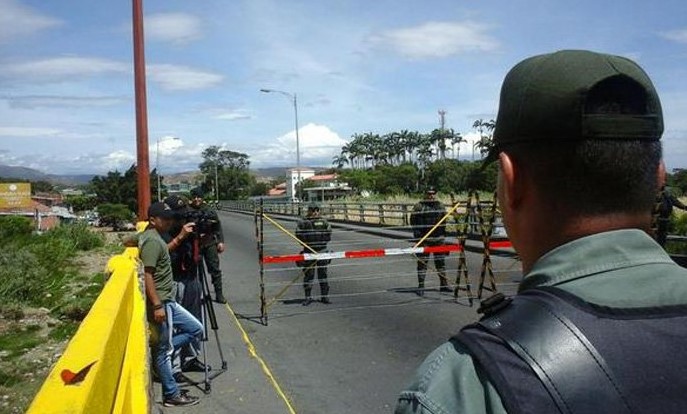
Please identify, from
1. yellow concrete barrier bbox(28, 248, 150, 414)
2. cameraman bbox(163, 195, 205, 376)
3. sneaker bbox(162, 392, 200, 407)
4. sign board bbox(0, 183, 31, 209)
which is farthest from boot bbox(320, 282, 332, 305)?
sign board bbox(0, 183, 31, 209)

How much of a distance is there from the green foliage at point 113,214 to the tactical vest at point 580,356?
2019 inches

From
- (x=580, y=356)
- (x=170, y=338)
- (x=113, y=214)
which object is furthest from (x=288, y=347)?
(x=113, y=214)

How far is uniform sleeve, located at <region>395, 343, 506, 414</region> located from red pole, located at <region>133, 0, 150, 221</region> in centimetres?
1031

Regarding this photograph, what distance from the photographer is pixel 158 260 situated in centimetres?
648

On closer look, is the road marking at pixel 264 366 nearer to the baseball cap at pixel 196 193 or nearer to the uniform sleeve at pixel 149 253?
the uniform sleeve at pixel 149 253

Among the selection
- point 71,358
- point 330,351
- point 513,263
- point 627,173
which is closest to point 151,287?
point 330,351

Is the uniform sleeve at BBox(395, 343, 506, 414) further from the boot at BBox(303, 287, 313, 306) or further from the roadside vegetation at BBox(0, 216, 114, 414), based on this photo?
the boot at BBox(303, 287, 313, 306)

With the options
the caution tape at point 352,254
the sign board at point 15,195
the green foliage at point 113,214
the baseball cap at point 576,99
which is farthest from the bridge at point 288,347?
the sign board at point 15,195

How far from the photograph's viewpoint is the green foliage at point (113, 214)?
49.7 m

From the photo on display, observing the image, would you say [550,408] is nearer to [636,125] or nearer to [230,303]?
[636,125]

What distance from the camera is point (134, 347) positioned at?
450cm

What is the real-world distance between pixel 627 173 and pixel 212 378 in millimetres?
6391

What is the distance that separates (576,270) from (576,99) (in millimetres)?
314

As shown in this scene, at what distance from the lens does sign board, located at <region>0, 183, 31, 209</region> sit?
51312 mm
